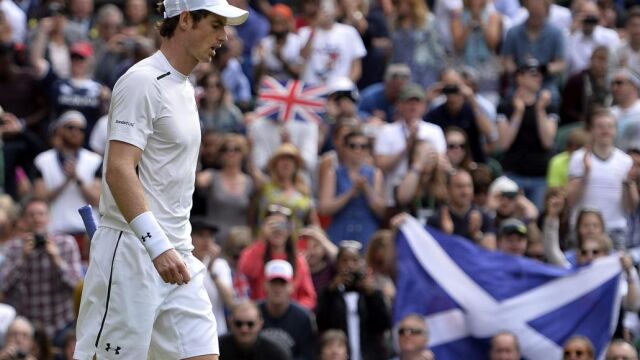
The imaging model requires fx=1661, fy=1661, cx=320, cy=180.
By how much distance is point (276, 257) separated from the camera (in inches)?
539

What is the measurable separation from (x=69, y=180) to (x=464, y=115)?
4252 mm

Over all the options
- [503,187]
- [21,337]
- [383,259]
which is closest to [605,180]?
[503,187]

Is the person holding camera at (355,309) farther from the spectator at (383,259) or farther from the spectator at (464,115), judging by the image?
the spectator at (464,115)

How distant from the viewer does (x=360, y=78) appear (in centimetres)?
1977

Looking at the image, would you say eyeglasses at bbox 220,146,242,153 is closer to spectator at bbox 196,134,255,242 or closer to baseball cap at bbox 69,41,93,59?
spectator at bbox 196,134,255,242

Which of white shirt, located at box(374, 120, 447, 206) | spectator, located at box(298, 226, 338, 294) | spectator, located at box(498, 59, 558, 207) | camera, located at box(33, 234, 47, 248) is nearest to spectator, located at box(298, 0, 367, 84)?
white shirt, located at box(374, 120, 447, 206)

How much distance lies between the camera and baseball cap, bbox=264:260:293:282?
12969 mm

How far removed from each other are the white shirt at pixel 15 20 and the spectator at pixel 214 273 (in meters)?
5.90

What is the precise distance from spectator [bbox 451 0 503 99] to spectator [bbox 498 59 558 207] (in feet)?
5.58

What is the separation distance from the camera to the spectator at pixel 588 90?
1831 cm

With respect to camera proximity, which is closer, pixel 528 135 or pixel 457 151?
pixel 457 151

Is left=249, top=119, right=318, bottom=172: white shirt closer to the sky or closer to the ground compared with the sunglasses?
closer to the ground

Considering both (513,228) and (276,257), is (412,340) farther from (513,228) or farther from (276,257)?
(513,228)

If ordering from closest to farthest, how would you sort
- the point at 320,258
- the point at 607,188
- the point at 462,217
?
the point at 320,258 → the point at 462,217 → the point at 607,188
